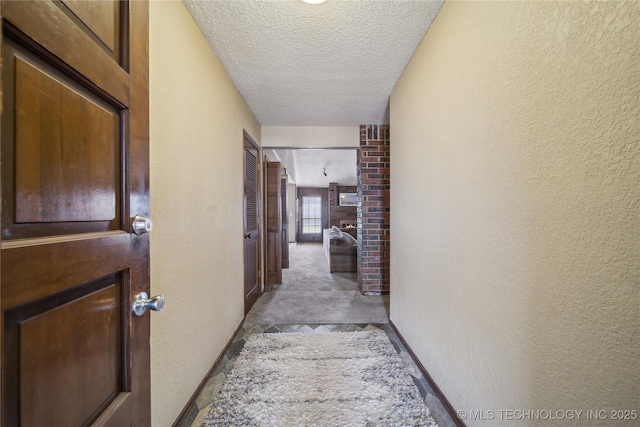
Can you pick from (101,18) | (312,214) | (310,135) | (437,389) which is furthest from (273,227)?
(312,214)

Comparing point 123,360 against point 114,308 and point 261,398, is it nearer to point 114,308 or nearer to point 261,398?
point 114,308

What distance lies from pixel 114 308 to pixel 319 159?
531cm

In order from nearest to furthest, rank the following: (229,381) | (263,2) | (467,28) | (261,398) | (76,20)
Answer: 1. (76,20)
2. (467,28)
3. (263,2)
4. (261,398)
5. (229,381)

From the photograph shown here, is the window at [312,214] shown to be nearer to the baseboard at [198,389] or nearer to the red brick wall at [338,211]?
the red brick wall at [338,211]

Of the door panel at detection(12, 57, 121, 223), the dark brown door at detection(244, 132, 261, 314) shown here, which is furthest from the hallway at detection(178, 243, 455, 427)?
the door panel at detection(12, 57, 121, 223)

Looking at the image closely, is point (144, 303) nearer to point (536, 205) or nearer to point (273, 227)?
point (536, 205)

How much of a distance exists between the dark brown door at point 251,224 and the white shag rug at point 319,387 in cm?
76

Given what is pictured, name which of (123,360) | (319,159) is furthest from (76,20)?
(319,159)

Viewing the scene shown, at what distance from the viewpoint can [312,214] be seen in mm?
9984

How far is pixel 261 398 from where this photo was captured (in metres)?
1.50

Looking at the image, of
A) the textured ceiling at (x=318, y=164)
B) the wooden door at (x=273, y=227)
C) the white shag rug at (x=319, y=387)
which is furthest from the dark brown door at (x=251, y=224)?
the textured ceiling at (x=318, y=164)

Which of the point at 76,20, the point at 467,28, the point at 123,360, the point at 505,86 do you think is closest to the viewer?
the point at 76,20

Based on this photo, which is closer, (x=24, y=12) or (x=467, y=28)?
(x=24, y=12)

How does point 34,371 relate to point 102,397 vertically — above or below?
above
